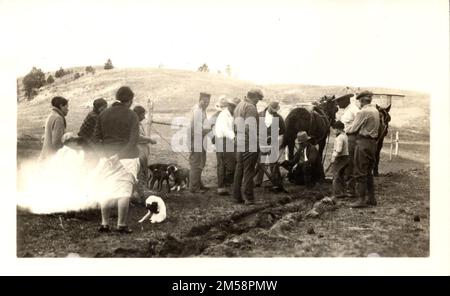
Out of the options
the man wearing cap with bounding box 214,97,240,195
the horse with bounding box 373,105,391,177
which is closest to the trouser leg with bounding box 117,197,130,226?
the man wearing cap with bounding box 214,97,240,195

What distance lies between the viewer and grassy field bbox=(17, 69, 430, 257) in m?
8.94

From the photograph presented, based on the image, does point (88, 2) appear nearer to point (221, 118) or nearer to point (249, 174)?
point (221, 118)

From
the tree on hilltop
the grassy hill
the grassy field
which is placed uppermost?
the tree on hilltop

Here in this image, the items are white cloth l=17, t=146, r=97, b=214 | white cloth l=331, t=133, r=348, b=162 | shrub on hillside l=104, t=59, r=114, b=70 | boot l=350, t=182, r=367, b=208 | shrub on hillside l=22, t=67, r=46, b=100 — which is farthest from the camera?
white cloth l=331, t=133, r=348, b=162

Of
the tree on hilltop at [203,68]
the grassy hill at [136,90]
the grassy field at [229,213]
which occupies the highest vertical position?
the tree on hilltop at [203,68]

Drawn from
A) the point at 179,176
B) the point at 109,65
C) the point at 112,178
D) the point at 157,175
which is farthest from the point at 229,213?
the point at 109,65

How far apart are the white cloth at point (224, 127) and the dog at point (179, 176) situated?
709 mm

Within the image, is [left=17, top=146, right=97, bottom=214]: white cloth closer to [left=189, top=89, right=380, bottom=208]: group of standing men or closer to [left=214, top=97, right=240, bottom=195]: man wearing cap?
[left=189, top=89, right=380, bottom=208]: group of standing men

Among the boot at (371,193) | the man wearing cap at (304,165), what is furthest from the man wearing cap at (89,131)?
the boot at (371,193)

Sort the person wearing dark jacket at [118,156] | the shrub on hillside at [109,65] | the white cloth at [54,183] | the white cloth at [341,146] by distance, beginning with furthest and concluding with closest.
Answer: the white cloth at [341,146], the shrub on hillside at [109,65], the white cloth at [54,183], the person wearing dark jacket at [118,156]

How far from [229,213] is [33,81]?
3323 millimetres

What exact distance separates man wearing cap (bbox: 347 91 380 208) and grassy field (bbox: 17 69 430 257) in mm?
174

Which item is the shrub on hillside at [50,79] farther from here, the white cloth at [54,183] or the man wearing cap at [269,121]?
the man wearing cap at [269,121]

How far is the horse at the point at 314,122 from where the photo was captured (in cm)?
957
